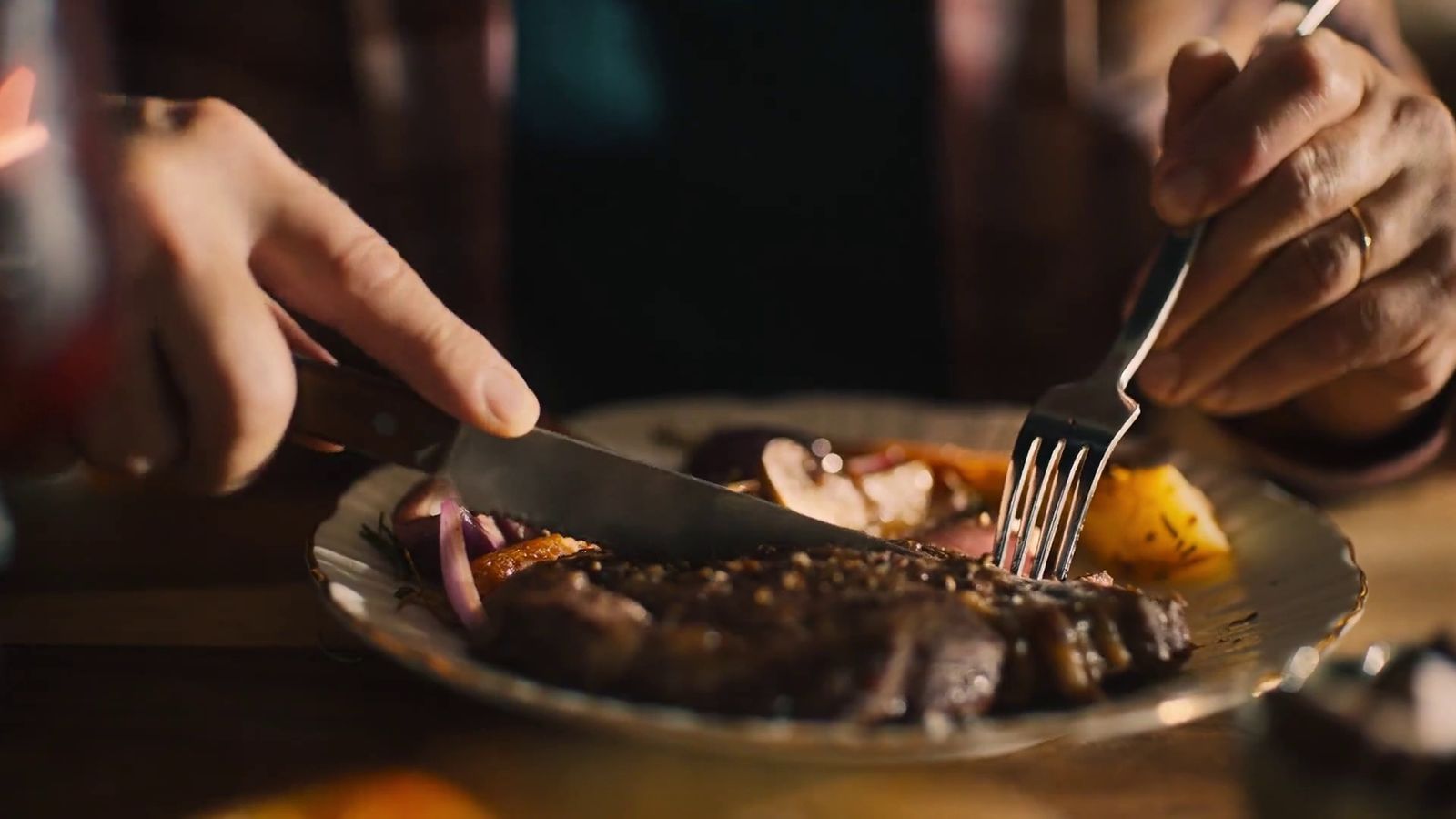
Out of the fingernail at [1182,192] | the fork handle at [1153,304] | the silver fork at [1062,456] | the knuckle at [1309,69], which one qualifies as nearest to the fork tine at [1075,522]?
the silver fork at [1062,456]

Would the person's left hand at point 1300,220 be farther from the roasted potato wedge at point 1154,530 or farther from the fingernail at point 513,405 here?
the fingernail at point 513,405

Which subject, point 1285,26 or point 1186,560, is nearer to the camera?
point 1186,560

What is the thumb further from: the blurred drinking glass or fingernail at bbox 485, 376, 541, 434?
the blurred drinking glass

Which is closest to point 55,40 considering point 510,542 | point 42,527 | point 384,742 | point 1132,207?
point 384,742

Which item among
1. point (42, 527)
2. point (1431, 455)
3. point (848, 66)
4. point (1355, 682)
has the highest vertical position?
point (848, 66)

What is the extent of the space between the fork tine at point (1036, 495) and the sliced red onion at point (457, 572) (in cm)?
65

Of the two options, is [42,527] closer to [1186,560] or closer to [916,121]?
[1186,560]

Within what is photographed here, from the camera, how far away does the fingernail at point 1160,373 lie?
186 cm

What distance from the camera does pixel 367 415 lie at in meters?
1.37

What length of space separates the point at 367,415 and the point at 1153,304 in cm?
107

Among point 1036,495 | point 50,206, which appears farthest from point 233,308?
point 1036,495

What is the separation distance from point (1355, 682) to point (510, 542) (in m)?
0.98

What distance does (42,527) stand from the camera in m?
1.81

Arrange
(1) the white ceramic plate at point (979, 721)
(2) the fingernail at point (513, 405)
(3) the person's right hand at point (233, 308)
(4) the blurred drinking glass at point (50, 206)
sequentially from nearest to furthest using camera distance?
(4) the blurred drinking glass at point (50, 206) < (1) the white ceramic plate at point (979, 721) < (3) the person's right hand at point (233, 308) < (2) the fingernail at point (513, 405)
